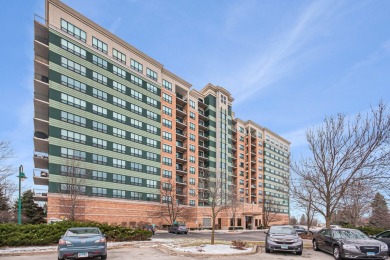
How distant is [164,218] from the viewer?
211 ft

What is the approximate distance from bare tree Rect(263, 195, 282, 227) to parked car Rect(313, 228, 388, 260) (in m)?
84.6

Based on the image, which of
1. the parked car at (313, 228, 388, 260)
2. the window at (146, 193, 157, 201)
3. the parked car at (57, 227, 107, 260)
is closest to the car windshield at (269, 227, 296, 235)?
the parked car at (313, 228, 388, 260)

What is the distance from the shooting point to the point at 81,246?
12.8m

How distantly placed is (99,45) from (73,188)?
26.1 m

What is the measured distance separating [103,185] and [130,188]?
6.32 meters

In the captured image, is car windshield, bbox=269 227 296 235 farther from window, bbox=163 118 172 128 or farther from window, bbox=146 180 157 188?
window, bbox=163 118 172 128

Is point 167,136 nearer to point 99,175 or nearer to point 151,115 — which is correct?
point 151,115

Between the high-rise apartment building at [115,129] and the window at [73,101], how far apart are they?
6.3 inches

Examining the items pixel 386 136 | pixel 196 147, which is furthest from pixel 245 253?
pixel 196 147

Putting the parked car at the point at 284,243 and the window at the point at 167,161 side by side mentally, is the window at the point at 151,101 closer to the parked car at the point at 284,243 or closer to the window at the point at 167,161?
the window at the point at 167,161

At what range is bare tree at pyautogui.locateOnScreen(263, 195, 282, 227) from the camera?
100562mm

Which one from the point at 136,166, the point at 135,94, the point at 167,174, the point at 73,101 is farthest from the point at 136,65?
the point at 167,174

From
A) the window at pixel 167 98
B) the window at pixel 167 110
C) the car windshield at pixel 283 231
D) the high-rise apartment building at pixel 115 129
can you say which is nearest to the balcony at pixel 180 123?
the high-rise apartment building at pixel 115 129

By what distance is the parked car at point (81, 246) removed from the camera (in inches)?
499
